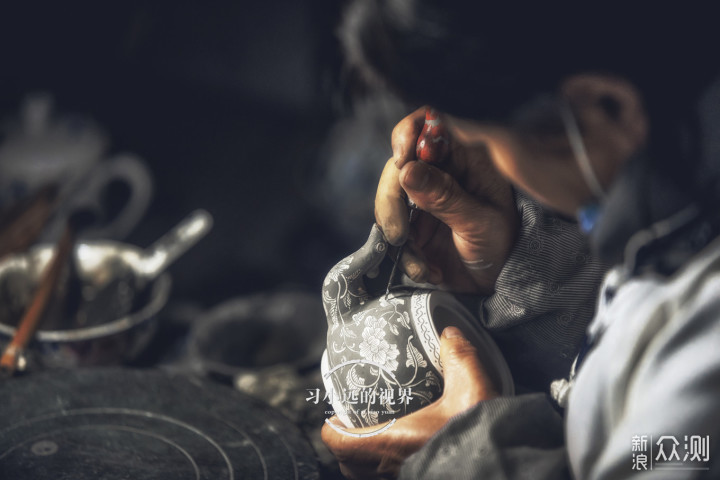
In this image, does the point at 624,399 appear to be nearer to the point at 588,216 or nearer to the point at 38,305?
the point at 588,216

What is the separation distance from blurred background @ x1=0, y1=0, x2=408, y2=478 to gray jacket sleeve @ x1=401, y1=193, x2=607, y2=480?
0.60 m

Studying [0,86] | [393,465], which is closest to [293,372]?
[393,465]

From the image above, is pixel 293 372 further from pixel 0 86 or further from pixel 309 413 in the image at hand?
pixel 0 86

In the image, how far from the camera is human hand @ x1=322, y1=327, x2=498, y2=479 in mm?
514

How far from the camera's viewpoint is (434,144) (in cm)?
49

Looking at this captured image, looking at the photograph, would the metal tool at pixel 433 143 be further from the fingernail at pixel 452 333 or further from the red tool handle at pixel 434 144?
the fingernail at pixel 452 333

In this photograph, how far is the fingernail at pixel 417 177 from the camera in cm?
48

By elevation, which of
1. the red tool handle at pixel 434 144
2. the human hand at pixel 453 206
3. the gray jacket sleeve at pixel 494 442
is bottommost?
the gray jacket sleeve at pixel 494 442

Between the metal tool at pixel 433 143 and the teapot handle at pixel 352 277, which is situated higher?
the metal tool at pixel 433 143

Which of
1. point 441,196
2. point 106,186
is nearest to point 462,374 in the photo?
point 441,196

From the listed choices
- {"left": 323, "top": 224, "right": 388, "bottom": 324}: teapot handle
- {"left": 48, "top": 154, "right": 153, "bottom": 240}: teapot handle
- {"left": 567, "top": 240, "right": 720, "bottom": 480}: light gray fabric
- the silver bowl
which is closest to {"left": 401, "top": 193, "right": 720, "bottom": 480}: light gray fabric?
{"left": 567, "top": 240, "right": 720, "bottom": 480}: light gray fabric

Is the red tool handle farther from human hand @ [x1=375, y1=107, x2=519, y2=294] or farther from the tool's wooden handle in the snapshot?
the tool's wooden handle

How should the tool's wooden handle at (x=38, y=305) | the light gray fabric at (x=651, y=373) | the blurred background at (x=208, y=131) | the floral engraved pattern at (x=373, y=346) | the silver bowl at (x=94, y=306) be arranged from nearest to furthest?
the light gray fabric at (x=651, y=373) < the floral engraved pattern at (x=373, y=346) < the tool's wooden handle at (x=38, y=305) < the silver bowl at (x=94, y=306) < the blurred background at (x=208, y=131)

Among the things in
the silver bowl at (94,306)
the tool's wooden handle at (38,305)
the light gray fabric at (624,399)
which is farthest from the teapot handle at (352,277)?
the silver bowl at (94,306)
